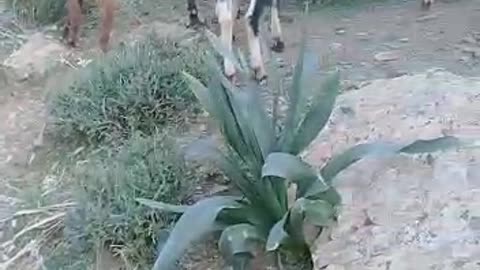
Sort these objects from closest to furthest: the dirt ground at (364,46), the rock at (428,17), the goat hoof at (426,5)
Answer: the dirt ground at (364,46) → the rock at (428,17) → the goat hoof at (426,5)

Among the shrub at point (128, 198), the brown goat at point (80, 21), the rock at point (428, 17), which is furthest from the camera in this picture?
the rock at point (428, 17)

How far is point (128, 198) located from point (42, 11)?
2972mm

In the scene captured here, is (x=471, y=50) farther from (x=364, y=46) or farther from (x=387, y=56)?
(x=364, y=46)

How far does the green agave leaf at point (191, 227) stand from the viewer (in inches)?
150

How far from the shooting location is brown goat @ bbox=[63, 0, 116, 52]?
6527mm

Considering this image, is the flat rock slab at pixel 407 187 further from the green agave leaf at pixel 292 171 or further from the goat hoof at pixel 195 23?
the goat hoof at pixel 195 23

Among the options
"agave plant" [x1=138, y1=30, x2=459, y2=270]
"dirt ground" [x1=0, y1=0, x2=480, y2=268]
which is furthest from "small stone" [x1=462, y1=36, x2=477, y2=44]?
"agave plant" [x1=138, y1=30, x2=459, y2=270]

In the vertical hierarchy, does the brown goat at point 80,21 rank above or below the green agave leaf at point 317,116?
below

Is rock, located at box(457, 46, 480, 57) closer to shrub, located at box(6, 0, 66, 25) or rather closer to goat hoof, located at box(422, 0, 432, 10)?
goat hoof, located at box(422, 0, 432, 10)

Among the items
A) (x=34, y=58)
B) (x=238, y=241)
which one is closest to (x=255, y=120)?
(x=238, y=241)

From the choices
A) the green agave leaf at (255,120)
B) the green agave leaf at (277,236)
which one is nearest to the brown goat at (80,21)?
the green agave leaf at (255,120)

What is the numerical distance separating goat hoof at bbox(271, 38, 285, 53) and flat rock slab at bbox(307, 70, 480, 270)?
142cm

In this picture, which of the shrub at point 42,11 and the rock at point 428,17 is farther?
the shrub at point 42,11

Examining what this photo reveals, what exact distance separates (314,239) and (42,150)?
6.58 ft
